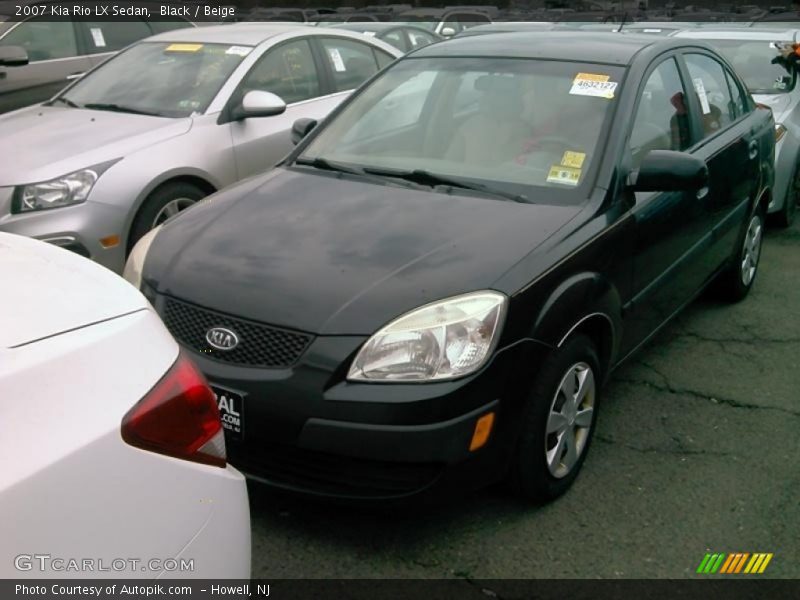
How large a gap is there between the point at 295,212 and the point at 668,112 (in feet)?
6.20

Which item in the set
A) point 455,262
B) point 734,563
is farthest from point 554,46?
point 734,563

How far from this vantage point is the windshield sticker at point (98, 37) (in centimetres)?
874

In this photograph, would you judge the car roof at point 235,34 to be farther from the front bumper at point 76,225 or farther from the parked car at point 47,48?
the parked car at point 47,48

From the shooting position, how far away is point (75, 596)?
161cm

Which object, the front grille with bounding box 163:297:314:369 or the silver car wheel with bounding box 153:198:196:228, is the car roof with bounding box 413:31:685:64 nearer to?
the silver car wheel with bounding box 153:198:196:228

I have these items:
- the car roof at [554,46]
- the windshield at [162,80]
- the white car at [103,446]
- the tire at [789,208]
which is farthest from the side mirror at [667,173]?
the tire at [789,208]

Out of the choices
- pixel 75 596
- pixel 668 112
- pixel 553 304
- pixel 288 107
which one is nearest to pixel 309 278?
pixel 553 304

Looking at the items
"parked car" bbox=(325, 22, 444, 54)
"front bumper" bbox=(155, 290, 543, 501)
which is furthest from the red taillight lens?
"parked car" bbox=(325, 22, 444, 54)

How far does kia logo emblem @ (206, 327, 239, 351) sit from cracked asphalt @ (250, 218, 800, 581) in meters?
0.57

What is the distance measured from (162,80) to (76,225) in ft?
5.28

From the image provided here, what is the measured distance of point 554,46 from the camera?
420cm

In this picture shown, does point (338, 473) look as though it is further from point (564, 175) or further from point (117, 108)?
point (117, 108)

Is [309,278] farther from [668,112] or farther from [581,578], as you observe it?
[668,112]

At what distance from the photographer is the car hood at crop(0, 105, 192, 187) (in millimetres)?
4895
